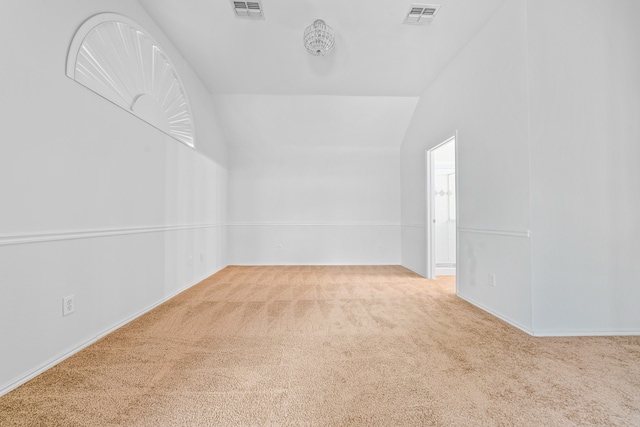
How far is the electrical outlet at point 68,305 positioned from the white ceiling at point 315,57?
2.59 meters

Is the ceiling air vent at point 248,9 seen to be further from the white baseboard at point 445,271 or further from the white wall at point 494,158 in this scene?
the white baseboard at point 445,271

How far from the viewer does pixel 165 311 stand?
2641 mm

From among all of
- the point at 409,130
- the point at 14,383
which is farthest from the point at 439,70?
the point at 14,383

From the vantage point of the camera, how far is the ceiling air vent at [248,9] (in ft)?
8.66

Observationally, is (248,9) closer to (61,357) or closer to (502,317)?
(61,357)

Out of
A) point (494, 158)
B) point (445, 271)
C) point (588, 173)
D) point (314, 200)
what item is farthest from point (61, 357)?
point (445, 271)

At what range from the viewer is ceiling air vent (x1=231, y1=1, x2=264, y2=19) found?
2641mm

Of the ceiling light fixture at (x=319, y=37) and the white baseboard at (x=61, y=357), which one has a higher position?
the ceiling light fixture at (x=319, y=37)

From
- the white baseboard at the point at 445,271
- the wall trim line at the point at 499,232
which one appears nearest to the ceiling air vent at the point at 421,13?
the wall trim line at the point at 499,232

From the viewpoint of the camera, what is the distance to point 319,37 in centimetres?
284

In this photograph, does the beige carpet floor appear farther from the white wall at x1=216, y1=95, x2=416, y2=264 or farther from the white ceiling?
the white ceiling

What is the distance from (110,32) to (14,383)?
238cm

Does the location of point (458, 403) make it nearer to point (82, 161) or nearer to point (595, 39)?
point (82, 161)

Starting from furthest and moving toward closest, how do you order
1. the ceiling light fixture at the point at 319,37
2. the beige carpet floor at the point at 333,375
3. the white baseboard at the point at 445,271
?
the white baseboard at the point at 445,271
the ceiling light fixture at the point at 319,37
the beige carpet floor at the point at 333,375
